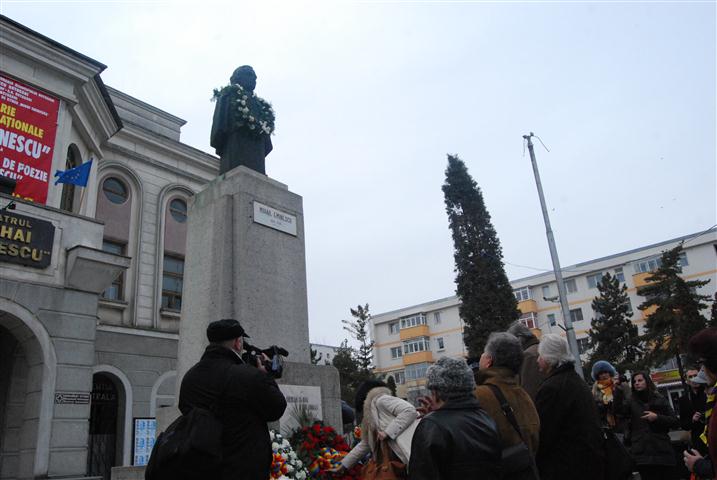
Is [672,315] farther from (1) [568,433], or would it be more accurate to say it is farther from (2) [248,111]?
(1) [568,433]

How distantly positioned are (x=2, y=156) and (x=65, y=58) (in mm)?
3083

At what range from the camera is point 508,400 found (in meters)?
3.30

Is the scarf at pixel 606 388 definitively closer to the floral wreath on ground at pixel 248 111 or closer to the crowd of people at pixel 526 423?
the crowd of people at pixel 526 423

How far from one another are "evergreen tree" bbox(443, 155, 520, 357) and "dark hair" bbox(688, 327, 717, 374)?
27388 mm

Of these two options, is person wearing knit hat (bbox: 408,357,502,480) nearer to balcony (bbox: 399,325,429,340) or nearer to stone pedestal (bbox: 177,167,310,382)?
stone pedestal (bbox: 177,167,310,382)

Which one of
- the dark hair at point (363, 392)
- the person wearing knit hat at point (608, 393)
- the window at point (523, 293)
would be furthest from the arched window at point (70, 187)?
the window at point (523, 293)

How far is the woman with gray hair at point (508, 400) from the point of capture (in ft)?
9.95

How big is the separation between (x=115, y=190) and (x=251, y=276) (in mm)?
12881

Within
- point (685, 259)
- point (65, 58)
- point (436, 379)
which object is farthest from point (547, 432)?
point (685, 259)

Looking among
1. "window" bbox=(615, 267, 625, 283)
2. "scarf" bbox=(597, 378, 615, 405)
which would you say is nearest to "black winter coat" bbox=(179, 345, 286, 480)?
"scarf" bbox=(597, 378, 615, 405)

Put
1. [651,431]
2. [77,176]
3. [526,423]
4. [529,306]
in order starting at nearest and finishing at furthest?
1. [526,423]
2. [651,431]
3. [77,176]
4. [529,306]

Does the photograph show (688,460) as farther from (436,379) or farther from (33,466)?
(33,466)

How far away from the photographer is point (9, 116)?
495 inches

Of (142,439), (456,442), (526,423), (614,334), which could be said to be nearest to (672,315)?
(614,334)
